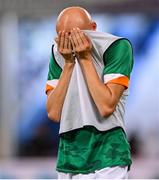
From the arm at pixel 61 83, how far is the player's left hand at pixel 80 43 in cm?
1

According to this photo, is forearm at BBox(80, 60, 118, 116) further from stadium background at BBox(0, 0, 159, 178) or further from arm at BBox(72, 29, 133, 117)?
stadium background at BBox(0, 0, 159, 178)

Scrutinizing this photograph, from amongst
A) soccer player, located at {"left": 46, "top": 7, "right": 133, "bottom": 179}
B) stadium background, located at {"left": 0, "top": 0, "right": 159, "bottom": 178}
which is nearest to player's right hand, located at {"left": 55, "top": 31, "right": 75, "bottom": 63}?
soccer player, located at {"left": 46, "top": 7, "right": 133, "bottom": 179}

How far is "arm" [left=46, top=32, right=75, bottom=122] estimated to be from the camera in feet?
3.61

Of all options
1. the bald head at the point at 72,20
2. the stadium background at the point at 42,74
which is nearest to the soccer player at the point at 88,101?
the bald head at the point at 72,20

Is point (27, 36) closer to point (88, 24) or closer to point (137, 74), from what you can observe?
point (137, 74)

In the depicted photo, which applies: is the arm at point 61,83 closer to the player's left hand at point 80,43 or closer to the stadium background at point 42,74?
the player's left hand at point 80,43

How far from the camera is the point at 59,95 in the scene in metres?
1.13

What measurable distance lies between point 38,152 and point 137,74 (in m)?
0.87

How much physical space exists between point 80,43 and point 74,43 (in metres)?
0.01

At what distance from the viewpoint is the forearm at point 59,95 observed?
1125 mm

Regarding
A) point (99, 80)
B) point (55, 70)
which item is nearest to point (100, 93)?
point (99, 80)

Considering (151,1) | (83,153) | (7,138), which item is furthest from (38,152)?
(83,153)

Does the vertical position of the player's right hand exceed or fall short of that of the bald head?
it falls short

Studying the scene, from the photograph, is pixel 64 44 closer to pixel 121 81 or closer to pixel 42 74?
pixel 121 81
